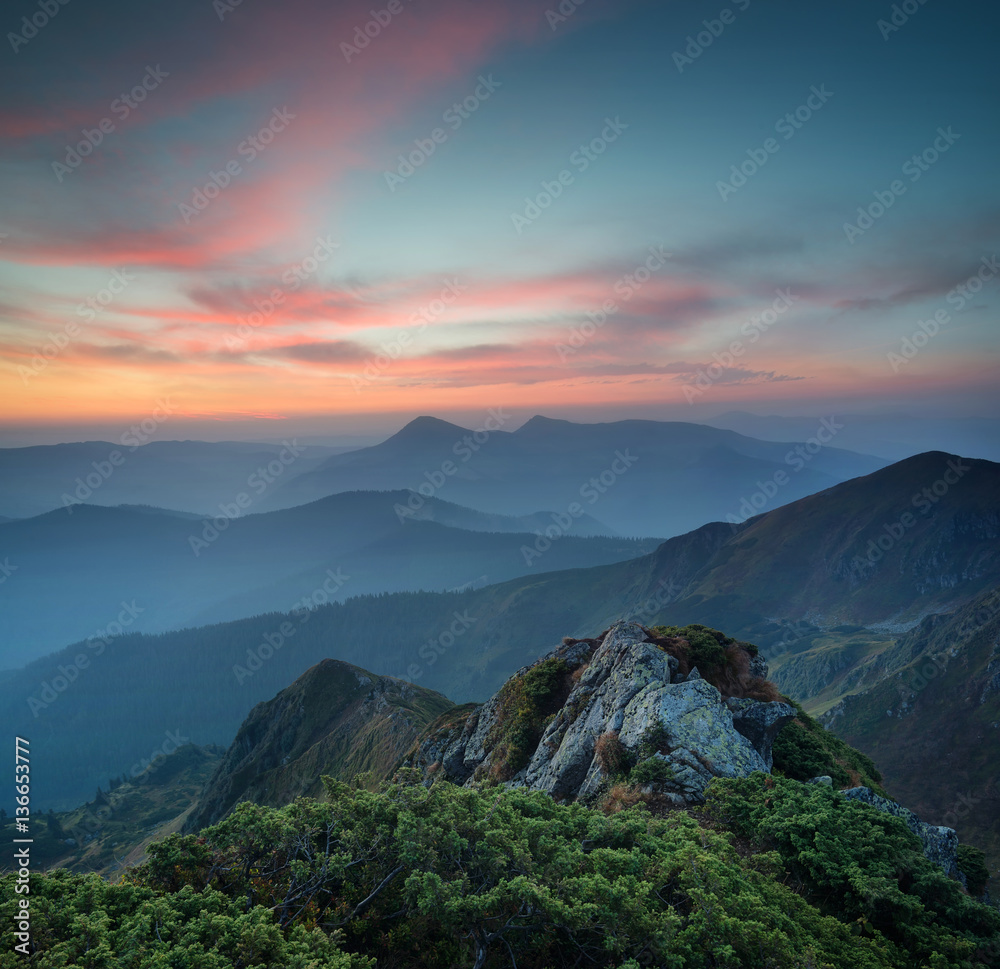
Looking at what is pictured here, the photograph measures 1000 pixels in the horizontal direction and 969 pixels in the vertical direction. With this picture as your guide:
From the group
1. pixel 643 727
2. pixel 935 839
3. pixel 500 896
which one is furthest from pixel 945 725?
pixel 500 896

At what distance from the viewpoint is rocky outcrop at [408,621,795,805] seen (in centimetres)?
2405

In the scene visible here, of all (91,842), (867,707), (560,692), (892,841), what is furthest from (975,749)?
(91,842)

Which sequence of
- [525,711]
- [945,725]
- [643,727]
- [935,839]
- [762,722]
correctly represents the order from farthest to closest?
[945,725] < [525,711] < [762,722] < [643,727] < [935,839]

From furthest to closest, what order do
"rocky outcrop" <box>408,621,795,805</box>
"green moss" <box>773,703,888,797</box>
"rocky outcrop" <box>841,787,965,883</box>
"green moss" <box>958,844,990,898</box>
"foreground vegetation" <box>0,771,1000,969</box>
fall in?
"green moss" <box>773,703,888,797</box> → "green moss" <box>958,844,990,898</box> → "rocky outcrop" <box>408,621,795,805</box> → "rocky outcrop" <box>841,787,965,883</box> → "foreground vegetation" <box>0,771,1000,969</box>

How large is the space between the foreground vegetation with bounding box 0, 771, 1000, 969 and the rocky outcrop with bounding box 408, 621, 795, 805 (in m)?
5.10

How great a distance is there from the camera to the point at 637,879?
14.2 meters

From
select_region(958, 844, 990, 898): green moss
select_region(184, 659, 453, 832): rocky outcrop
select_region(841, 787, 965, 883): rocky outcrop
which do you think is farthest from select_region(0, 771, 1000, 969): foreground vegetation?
select_region(184, 659, 453, 832): rocky outcrop

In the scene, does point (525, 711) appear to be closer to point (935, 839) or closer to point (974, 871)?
point (935, 839)

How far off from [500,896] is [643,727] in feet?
49.4

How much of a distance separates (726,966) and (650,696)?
16058 mm

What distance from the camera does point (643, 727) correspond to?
25719 millimetres

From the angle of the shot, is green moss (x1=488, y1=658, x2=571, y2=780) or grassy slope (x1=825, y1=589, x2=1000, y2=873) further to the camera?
grassy slope (x1=825, y1=589, x2=1000, y2=873)

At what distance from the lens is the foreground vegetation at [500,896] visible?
38.3 ft

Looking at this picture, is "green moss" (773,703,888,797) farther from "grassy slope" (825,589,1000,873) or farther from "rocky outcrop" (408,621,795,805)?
"grassy slope" (825,589,1000,873)
